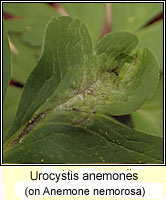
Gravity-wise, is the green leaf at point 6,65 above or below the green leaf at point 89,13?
below

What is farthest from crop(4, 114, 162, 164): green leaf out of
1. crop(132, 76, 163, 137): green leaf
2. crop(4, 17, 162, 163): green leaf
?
crop(132, 76, 163, 137): green leaf

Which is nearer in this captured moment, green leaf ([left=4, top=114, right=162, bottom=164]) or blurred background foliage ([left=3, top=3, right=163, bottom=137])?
green leaf ([left=4, top=114, right=162, bottom=164])

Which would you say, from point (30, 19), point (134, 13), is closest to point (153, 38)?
point (134, 13)

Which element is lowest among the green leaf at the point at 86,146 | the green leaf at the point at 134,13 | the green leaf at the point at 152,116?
the green leaf at the point at 86,146

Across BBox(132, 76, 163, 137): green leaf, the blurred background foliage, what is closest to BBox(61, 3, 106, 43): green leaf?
the blurred background foliage

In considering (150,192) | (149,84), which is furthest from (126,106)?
(150,192)

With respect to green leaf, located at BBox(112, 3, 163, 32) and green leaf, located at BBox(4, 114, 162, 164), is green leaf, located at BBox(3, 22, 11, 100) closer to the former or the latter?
green leaf, located at BBox(4, 114, 162, 164)

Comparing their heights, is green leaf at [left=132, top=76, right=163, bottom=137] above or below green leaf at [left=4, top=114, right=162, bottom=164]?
above

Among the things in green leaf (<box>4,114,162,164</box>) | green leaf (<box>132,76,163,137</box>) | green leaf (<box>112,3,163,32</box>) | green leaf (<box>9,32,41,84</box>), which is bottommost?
green leaf (<box>4,114,162,164</box>)

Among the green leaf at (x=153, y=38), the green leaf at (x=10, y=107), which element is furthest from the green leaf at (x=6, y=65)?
the green leaf at (x=153, y=38)

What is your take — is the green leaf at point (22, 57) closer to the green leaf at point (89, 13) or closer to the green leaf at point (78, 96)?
the green leaf at point (89, 13)
